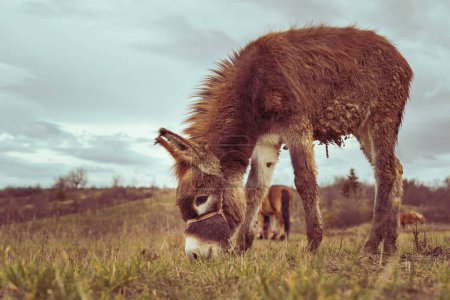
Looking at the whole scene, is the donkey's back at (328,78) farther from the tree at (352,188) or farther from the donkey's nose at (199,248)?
the tree at (352,188)

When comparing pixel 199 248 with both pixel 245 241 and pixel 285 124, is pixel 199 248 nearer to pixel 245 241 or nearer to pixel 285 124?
pixel 245 241

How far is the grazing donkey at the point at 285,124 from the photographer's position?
6.16 metres

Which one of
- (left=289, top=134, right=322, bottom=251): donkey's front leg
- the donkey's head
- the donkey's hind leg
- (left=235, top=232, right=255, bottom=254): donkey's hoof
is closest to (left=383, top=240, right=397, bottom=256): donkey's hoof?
the donkey's hind leg

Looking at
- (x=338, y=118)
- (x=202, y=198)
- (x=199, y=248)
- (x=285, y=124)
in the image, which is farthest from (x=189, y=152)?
(x=338, y=118)

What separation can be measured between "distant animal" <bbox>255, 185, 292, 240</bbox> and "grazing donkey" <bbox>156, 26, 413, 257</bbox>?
28.6 ft

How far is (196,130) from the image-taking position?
6.59 meters

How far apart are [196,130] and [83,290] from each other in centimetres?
379

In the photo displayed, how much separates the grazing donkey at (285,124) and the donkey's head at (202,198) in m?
0.01

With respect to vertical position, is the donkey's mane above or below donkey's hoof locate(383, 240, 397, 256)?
above

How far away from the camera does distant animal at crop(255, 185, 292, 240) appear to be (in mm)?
16281

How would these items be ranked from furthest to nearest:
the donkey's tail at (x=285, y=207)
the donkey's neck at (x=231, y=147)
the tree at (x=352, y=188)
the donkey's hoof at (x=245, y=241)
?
1. the tree at (x=352, y=188)
2. the donkey's tail at (x=285, y=207)
3. the donkey's hoof at (x=245, y=241)
4. the donkey's neck at (x=231, y=147)

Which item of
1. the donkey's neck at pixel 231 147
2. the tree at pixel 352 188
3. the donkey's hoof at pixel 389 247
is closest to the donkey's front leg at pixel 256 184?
the donkey's neck at pixel 231 147

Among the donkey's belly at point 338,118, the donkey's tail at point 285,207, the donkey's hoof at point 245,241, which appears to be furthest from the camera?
the donkey's tail at point 285,207

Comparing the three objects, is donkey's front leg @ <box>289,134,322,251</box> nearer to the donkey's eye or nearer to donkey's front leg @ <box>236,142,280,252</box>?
donkey's front leg @ <box>236,142,280,252</box>
